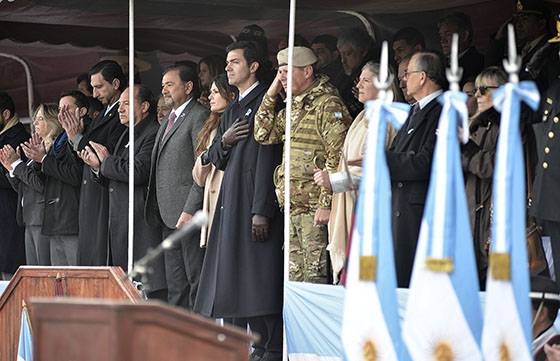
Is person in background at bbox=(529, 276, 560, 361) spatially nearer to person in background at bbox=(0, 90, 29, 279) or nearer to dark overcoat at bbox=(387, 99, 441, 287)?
dark overcoat at bbox=(387, 99, 441, 287)

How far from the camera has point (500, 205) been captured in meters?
6.00

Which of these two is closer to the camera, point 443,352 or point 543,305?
point 443,352

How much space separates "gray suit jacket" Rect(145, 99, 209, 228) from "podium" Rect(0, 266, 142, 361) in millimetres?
1292

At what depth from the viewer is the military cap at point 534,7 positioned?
7831 mm

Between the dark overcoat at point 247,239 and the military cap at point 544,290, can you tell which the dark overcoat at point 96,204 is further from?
the military cap at point 544,290

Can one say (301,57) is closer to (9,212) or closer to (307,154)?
(307,154)

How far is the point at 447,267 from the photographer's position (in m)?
6.10

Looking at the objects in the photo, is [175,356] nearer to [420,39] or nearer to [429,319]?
[429,319]

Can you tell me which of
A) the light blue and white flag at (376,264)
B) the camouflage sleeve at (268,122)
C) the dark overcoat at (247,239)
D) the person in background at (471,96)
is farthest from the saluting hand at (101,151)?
the light blue and white flag at (376,264)

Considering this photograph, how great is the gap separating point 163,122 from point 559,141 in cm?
350

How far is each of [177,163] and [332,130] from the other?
5.14ft

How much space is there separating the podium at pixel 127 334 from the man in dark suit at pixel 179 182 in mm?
3930

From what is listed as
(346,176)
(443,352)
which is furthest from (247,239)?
(443,352)

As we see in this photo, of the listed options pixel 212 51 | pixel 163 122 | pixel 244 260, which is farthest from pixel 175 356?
pixel 212 51
